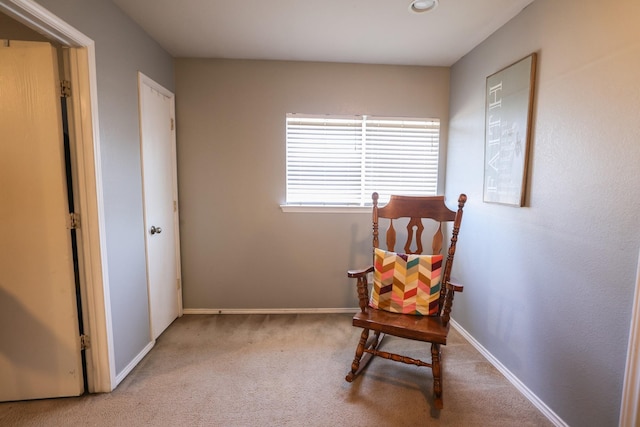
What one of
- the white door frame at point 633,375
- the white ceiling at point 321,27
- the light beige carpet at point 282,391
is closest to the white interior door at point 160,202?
the light beige carpet at point 282,391

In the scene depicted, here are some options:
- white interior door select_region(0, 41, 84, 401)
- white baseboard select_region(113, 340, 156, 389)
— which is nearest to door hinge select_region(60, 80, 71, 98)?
white interior door select_region(0, 41, 84, 401)

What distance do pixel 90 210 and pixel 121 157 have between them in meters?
0.40

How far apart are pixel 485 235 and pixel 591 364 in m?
0.96

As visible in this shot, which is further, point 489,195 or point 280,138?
point 280,138

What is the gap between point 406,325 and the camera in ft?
5.53

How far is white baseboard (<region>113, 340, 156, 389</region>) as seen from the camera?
1756 mm

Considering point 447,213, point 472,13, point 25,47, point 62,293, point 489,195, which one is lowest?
point 62,293

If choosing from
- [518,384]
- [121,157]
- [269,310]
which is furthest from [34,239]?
[518,384]

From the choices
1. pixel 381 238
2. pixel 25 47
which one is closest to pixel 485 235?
pixel 381 238

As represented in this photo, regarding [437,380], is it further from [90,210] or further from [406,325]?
[90,210]

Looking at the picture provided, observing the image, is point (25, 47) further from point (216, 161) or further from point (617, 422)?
point (617, 422)

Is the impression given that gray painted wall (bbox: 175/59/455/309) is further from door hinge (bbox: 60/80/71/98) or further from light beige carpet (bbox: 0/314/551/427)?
door hinge (bbox: 60/80/71/98)

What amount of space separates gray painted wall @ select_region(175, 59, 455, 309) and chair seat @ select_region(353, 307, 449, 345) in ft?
3.05

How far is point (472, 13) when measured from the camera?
177 centimetres
